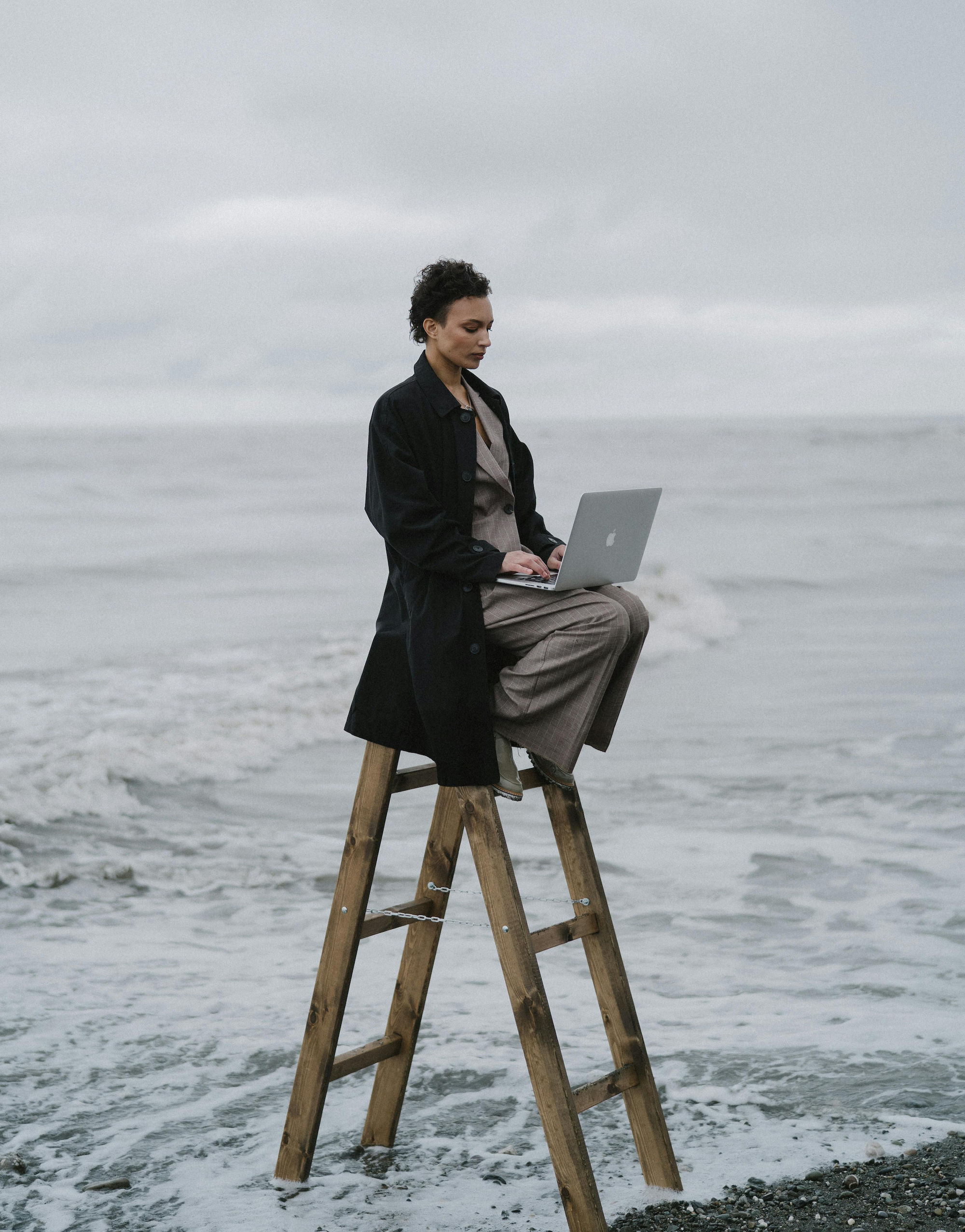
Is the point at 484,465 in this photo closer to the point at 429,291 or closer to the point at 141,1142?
the point at 429,291

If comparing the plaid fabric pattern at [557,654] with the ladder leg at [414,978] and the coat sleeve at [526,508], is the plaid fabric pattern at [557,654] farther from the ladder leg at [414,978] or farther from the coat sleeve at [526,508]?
the ladder leg at [414,978]

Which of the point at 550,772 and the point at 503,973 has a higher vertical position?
the point at 550,772

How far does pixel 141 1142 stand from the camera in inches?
144

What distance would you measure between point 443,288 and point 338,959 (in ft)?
5.72

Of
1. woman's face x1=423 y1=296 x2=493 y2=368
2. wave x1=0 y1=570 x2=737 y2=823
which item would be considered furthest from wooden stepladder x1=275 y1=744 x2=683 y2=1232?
wave x1=0 y1=570 x2=737 y2=823

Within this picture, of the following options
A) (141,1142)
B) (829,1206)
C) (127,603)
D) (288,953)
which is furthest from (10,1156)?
(127,603)

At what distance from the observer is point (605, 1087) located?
3104 millimetres

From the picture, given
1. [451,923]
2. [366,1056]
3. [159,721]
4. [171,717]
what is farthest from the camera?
[171,717]

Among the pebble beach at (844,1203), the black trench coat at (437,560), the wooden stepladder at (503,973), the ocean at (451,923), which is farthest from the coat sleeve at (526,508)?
the pebble beach at (844,1203)

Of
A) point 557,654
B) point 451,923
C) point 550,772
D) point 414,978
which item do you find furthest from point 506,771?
point 451,923

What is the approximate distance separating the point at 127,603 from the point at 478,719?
54.3ft

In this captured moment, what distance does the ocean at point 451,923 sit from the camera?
3543mm

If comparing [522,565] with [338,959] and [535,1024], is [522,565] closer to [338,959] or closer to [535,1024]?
[535,1024]

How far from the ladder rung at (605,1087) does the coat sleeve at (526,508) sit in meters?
1.33
